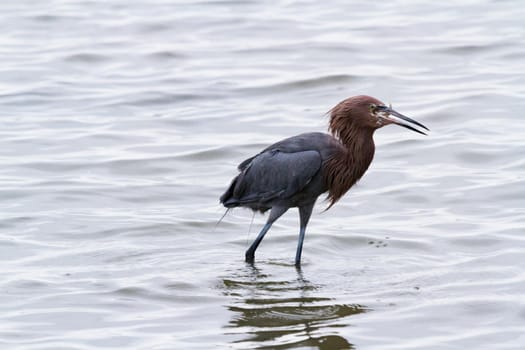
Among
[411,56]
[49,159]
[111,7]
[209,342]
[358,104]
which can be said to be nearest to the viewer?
[209,342]

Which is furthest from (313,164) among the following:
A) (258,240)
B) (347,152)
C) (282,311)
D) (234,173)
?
(234,173)

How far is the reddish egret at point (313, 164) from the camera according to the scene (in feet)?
29.2

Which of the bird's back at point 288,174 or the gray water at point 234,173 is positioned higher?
the bird's back at point 288,174

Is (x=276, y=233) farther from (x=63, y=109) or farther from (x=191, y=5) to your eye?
(x=191, y=5)

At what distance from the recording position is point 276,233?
990cm

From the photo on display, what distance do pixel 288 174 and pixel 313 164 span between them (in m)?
0.20

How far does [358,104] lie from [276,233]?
1518mm

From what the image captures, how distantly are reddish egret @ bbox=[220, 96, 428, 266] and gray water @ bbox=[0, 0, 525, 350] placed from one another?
0.46m

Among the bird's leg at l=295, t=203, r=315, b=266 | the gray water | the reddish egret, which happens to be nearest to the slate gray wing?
the reddish egret

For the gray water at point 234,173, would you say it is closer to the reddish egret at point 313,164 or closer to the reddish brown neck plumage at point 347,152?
the reddish egret at point 313,164

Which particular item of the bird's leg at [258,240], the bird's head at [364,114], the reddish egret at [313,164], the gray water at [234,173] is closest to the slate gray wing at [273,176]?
the reddish egret at [313,164]

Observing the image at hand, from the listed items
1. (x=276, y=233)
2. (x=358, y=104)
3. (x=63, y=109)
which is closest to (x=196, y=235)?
(x=276, y=233)

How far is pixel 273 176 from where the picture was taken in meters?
9.02

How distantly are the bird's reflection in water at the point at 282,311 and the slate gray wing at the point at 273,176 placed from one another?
1.88ft
